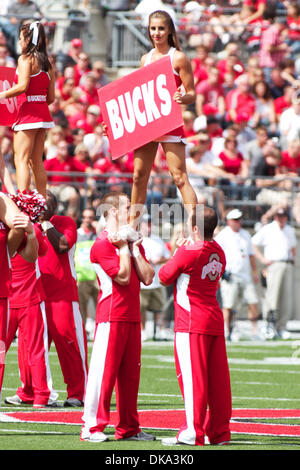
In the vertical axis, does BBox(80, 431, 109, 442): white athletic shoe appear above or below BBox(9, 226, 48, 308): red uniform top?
below

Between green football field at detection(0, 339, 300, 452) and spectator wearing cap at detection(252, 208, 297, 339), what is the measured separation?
3.04 meters

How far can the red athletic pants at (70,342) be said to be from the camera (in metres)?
10.4

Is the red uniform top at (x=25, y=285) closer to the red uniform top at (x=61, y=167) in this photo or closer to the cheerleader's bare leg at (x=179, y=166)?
the cheerleader's bare leg at (x=179, y=166)

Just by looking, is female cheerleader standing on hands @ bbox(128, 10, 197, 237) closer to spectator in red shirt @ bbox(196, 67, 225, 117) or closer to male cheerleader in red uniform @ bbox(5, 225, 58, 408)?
male cheerleader in red uniform @ bbox(5, 225, 58, 408)

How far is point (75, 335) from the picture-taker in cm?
1048

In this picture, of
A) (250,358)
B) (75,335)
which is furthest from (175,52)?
(250,358)

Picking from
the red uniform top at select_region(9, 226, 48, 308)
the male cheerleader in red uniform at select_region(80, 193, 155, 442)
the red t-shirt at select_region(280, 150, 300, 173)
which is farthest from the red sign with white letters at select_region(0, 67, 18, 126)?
the red t-shirt at select_region(280, 150, 300, 173)

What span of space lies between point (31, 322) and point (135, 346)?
229cm

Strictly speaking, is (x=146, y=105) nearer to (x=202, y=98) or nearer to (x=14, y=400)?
(x=14, y=400)

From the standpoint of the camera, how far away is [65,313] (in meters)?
10.5

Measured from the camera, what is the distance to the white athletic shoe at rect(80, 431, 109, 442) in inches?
314

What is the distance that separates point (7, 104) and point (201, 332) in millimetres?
3273

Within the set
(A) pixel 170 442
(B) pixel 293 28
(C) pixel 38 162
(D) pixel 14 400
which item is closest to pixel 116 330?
(A) pixel 170 442
